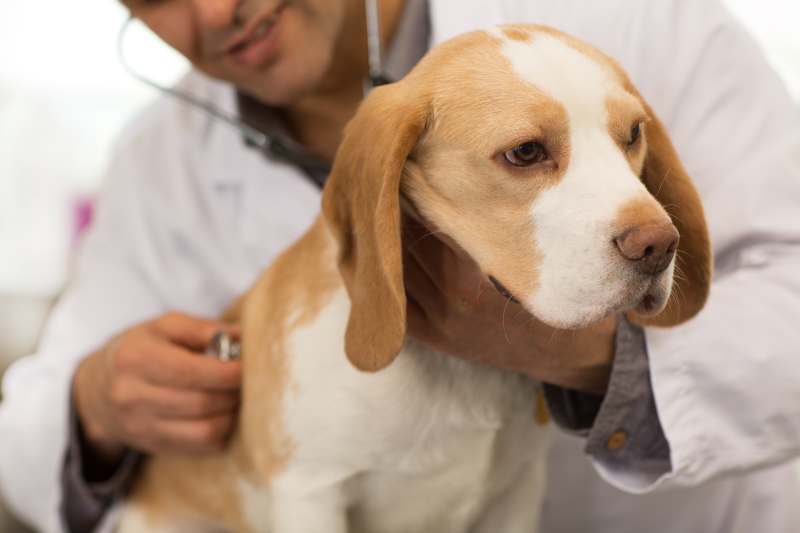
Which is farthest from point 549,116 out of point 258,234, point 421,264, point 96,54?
point 96,54

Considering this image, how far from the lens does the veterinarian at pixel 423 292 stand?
1.03 meters

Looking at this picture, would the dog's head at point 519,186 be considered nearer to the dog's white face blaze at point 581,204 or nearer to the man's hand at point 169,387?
the dog's white face blaze at point 581,204

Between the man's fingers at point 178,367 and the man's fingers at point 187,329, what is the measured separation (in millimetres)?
17

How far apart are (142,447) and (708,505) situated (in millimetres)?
920

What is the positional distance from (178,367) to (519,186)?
1.93 feet

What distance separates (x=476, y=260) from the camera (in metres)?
0.91

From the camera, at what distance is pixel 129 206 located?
1635 mm

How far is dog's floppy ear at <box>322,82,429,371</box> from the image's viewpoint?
0.88 metres

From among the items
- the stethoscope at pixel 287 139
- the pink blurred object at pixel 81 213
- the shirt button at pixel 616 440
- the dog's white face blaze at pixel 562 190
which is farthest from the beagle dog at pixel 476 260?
the pink blurred object at pixel 81 213

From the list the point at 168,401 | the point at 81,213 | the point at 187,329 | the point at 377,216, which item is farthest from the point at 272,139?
the point at 81,213

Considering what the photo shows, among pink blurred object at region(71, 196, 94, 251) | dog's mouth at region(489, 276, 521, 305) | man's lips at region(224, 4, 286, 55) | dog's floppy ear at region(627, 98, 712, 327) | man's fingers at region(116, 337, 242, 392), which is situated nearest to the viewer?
dog's mouth at region(489, 276, 521, 305)

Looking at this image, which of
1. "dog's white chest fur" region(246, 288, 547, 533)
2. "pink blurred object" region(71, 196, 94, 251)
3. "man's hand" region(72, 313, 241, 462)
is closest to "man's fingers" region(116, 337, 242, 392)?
"man's hand" region(72, 313, 241, 462)

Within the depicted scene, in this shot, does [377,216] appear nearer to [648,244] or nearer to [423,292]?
[423,292]

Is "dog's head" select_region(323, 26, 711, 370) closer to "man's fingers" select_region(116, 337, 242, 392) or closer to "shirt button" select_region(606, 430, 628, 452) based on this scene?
"shirt button" select_region(606, 430, 628, 452)
